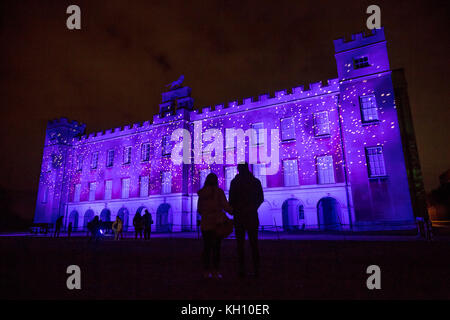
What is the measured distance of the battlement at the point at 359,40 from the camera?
19.3m

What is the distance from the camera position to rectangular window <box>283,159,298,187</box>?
68.2 ft

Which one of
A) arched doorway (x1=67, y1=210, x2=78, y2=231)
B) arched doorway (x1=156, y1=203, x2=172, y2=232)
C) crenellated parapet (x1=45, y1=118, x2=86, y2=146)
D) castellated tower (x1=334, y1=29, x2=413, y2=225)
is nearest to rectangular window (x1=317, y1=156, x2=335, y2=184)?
castellated tower (x1=334, y1=29, x2=413, y2=225)

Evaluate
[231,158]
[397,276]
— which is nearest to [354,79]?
[231,158]

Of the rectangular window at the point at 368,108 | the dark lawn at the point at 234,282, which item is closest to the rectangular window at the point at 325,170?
the rectangular window at the point at 368,108

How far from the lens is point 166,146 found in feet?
84.6

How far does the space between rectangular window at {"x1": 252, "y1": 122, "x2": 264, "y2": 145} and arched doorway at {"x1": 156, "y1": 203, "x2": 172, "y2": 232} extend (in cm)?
1002

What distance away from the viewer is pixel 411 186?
18.8 metres

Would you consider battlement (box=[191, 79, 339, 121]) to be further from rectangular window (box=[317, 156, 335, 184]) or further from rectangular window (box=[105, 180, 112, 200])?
rectangular window (box=[105, 180, 112, 200])

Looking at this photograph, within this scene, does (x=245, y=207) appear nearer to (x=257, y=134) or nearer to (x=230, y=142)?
(x=257, y=134)

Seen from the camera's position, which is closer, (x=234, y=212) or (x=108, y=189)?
(x=234, y=212)

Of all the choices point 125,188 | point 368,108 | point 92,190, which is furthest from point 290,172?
point 92,190

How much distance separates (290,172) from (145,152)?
14927 mm
